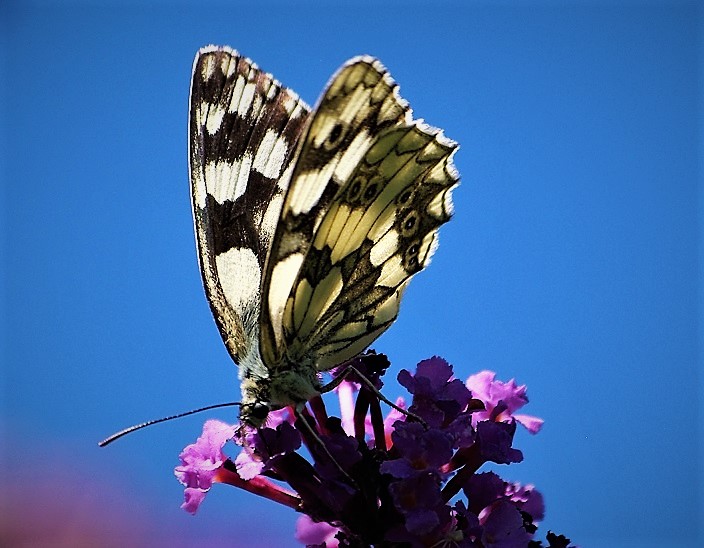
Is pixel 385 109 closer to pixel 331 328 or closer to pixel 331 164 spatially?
pixel 331 164

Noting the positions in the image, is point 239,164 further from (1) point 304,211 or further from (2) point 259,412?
(2) point 259,412

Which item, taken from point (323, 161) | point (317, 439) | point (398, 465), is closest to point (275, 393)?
point (317, 439)

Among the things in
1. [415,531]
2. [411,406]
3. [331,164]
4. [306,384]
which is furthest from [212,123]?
[415,531]

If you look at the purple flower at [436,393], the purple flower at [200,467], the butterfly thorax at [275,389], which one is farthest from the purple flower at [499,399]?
the purple flower at [200,467]

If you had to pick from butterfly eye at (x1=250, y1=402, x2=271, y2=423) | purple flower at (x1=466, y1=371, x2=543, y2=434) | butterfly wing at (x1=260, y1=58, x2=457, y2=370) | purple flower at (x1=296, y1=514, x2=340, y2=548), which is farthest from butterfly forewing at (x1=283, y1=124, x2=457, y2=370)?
purple flower at (x1=296, y1=514, x2=340, y2=548)

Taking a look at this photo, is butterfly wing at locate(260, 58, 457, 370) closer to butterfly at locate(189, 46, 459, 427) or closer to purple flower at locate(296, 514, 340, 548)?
butterfly at locate(189, 46, 459, 427)

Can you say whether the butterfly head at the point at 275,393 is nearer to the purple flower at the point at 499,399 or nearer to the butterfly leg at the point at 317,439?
the butterfly leg at the point at 317,439
